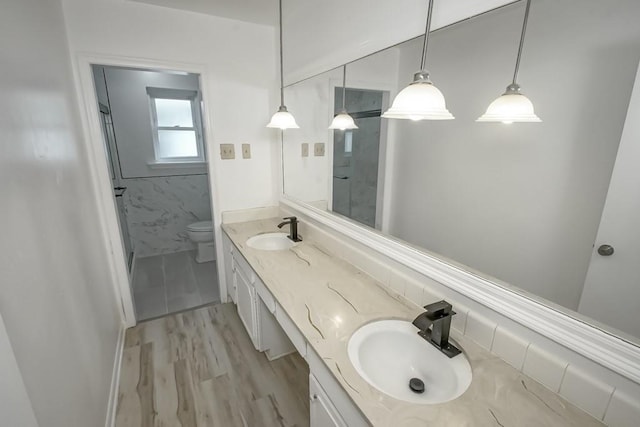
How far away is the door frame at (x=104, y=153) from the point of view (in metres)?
1.86

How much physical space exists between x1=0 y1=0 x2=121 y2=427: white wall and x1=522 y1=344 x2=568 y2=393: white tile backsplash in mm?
1401

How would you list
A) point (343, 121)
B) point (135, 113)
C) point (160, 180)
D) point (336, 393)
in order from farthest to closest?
1. point (160, 180)
2. point (135, 113)
3. point (343, 121)
4. point (336, 393)

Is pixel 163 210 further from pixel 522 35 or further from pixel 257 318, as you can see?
pixel 522 35

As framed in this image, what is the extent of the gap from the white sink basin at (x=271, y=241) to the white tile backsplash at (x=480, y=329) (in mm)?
1367

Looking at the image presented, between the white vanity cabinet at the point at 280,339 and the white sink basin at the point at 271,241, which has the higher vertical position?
the white sink basin at the point at 271,241

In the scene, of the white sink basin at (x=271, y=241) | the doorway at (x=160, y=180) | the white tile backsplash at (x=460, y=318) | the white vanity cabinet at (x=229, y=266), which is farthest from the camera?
the doorway at (x=160, y=180)

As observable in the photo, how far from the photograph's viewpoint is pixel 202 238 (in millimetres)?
3459

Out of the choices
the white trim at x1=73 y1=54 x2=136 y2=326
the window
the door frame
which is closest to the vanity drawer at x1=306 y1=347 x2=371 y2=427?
the door frame

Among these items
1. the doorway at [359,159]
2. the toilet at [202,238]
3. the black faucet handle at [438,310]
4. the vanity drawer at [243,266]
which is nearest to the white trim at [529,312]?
the black faucet handle at [438,310]

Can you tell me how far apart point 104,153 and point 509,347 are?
253 centimetres

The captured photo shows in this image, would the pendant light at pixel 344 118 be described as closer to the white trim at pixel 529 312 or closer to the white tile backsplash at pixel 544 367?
the white trim at pixel 529 312

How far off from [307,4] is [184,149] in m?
2.66

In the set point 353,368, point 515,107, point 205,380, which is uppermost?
point 515,107

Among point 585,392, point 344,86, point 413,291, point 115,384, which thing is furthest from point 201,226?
point 585,392
